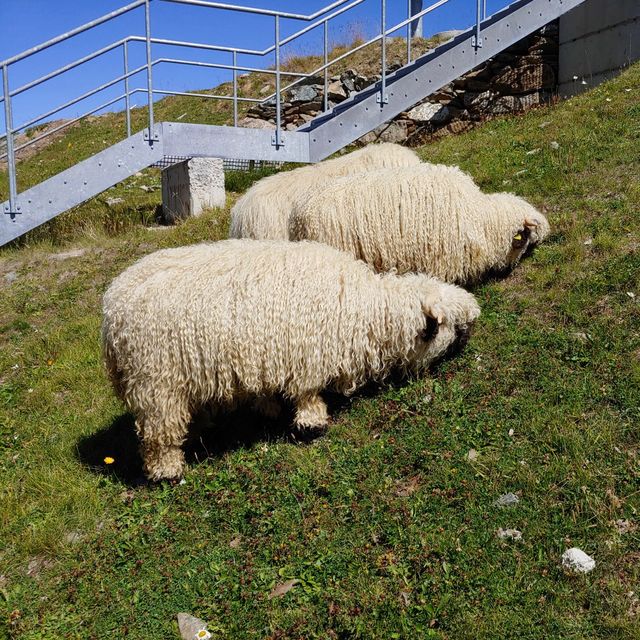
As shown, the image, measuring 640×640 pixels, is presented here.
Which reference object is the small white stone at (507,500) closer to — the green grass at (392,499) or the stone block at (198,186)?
the green grass at (392,499)

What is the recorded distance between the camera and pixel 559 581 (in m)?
3.42

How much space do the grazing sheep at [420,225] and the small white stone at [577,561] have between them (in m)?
3.18

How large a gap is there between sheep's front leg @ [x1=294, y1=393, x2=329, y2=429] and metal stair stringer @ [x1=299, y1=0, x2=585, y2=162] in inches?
252

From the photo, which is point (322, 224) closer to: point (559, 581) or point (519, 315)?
point (519, 315)

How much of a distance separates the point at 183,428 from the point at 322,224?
2.44 meters

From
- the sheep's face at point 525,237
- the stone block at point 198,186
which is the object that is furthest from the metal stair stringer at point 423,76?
the sheep's face at point 525,237

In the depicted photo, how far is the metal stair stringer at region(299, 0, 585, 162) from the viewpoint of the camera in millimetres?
10758

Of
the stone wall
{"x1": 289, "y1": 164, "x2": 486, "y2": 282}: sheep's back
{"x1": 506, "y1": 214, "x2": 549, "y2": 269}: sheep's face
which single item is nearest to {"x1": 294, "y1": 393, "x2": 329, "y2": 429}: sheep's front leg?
{"x1": 289, "y1": 164, "x2": 486, "y2": 282}: sheep's back

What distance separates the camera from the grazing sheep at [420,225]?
6.27 m

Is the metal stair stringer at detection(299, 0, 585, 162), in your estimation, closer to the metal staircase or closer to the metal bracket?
the metal staircase

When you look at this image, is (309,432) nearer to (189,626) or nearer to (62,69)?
(189,626)

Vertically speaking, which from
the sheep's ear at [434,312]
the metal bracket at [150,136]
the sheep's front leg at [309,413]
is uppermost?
the metal bracket at [150,136]

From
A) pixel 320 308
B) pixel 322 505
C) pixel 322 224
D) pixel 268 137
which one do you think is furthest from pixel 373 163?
pixel 322 505

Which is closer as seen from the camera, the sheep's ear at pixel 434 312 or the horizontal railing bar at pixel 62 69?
the sheep's ear at pixel 434 312
